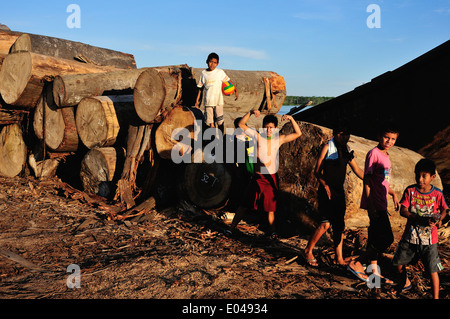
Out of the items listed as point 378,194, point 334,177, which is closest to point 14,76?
point 334,177

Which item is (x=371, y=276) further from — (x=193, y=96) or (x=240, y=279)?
(x=193, y=96)

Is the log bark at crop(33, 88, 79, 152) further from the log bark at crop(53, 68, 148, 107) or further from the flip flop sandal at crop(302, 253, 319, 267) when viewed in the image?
the flip flop sandal at crop(302, 253, 319, 267)

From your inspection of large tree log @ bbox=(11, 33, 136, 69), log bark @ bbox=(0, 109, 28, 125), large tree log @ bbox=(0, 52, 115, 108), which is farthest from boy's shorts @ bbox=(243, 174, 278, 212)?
large tree log @ bbox=(11, 33, 136, 69)

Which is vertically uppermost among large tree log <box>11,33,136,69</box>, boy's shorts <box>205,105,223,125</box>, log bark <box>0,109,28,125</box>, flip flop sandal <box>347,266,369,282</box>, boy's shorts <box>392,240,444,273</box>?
large tree log <box>11,33,136,69</box>

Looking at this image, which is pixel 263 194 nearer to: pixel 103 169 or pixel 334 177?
pixel 334 177

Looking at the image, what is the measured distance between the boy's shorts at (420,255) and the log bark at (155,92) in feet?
16.3

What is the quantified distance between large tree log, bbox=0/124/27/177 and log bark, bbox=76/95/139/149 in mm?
2685

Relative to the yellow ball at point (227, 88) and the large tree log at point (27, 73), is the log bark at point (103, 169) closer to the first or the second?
the yellow ball at point (227, 88)

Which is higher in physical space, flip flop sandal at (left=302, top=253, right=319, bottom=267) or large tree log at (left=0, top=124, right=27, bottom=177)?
large tree log at (left=0, top=124, right=27, bottom=177)

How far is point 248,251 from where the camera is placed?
17.6ft

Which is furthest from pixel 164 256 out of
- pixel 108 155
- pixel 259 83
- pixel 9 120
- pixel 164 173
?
pixel 9 120

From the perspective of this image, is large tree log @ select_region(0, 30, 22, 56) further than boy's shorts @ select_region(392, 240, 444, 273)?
Yes

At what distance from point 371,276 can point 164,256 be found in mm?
2512

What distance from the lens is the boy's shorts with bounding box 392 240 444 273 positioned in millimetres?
3746
